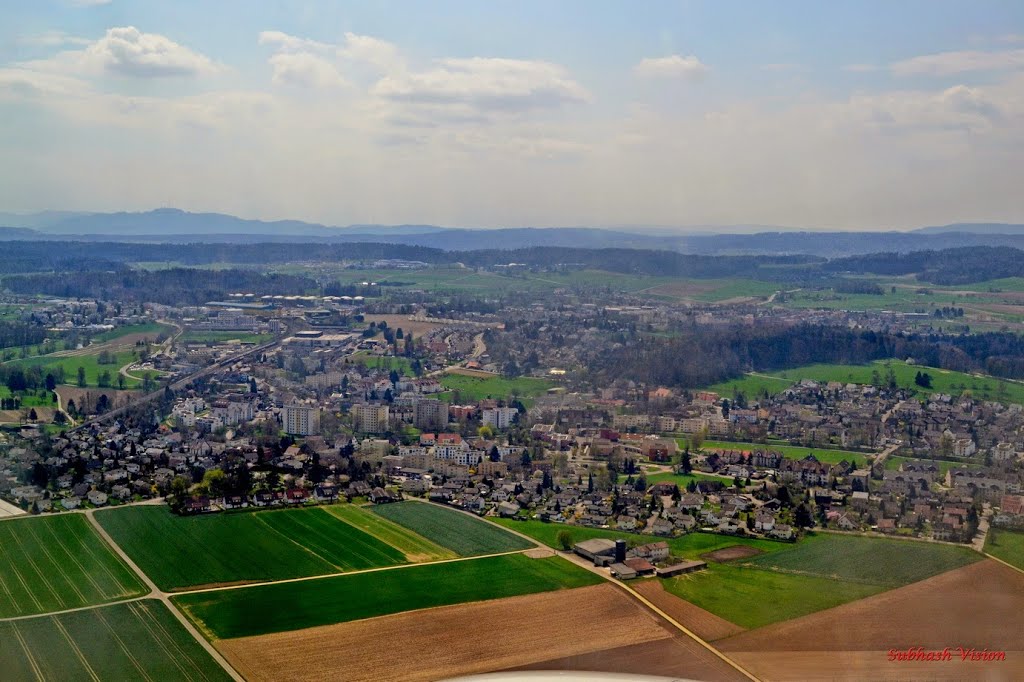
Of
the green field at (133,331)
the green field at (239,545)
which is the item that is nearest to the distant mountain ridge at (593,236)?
the green field at (133,331)

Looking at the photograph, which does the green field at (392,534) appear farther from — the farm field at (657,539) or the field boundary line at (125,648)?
the field boundary line at (125,648)

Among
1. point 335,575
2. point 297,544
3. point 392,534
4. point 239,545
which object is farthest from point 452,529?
point 239,545

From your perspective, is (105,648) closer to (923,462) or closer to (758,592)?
(758,592)

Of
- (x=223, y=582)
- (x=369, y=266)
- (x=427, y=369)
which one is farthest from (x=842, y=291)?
(x=223, y=582)

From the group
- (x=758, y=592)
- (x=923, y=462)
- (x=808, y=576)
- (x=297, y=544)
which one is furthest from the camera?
(x=923, y=462)

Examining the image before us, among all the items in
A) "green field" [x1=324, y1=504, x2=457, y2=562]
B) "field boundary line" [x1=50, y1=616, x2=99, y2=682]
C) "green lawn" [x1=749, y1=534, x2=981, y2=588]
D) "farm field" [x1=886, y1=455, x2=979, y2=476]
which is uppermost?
"farm field" [x1=886, y1=455, x2=979, y2=476]

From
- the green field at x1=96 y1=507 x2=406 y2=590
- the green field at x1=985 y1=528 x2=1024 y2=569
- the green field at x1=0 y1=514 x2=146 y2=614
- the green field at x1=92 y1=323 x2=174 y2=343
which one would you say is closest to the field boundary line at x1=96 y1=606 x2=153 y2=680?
the green field at x1=0 y1=514 x2=146 y2=614

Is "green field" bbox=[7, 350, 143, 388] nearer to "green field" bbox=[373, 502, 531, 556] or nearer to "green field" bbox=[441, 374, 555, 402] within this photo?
"green field" bbox=[441, 374, 555, 402]
